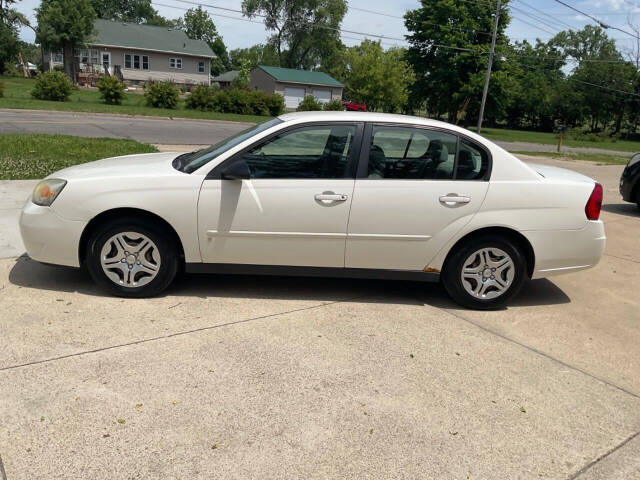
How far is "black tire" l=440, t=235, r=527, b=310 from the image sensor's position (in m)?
4.74

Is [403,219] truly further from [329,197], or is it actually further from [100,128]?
[100,128]

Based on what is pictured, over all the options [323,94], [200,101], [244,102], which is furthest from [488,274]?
[323,94]

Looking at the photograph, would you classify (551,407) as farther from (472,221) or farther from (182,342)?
(182,342)

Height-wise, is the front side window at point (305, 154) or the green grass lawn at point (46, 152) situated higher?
the front side window at point (305, 154)

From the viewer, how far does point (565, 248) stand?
192 inches

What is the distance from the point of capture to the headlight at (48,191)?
4.40 m

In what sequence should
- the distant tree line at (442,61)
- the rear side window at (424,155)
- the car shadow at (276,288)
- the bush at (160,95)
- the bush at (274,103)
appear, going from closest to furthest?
the rear side window at (424,155) → the car shadow at (276,288) → the bush at (160,95) → the bush at (274,103) → the distant tree line at (442,61)

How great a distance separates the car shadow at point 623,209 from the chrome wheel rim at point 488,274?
6641 mm

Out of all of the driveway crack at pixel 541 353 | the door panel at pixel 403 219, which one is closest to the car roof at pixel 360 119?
the door panel at pixel 403 219

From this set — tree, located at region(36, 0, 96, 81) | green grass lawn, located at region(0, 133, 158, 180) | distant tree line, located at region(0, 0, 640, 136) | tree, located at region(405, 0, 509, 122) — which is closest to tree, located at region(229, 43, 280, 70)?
distant tree line, located at region(0, 0, 640, 136)

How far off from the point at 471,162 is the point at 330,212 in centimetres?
132

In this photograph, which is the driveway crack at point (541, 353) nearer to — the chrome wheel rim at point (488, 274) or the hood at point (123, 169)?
the chrome wheel rim at point (488, 274)

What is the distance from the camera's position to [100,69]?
52.9 meters

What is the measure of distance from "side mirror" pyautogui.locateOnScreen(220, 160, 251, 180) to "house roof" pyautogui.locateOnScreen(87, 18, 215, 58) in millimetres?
54574
